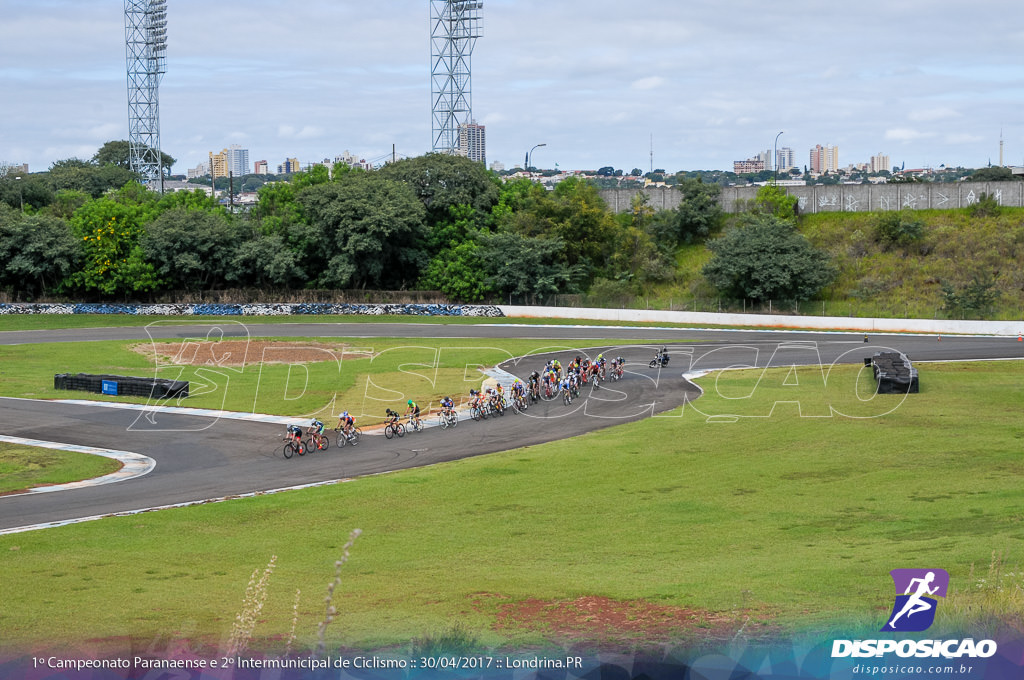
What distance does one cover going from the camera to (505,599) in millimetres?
18047

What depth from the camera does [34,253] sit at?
327 ft

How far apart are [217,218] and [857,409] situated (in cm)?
8188

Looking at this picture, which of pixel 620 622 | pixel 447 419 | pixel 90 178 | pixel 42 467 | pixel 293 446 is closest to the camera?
pixel 620 622

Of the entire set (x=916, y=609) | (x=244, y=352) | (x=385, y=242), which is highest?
(x=385, y=242)

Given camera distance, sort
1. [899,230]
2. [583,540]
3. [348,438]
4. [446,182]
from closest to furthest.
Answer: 1. [583,540]
2. [348,438]
3. [899,230]
4. [446,182]

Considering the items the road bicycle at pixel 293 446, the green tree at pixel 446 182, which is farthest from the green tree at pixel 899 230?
the road bicycle at pixel 293 446

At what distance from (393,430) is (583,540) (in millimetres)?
→ 18392

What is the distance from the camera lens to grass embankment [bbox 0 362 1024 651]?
16703 mm

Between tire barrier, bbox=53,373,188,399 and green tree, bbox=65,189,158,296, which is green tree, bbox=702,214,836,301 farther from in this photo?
green tree, bbox=65,189,158,296

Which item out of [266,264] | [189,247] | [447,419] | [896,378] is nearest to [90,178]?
[189,247]

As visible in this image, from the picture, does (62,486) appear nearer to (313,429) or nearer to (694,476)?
(313,429)

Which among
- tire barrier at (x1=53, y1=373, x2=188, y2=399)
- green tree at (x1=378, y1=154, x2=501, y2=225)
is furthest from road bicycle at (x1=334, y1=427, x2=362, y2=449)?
green tree at (x1=378, y1=154, x2=501, y2=225)

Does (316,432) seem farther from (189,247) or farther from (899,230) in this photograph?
(899,230)

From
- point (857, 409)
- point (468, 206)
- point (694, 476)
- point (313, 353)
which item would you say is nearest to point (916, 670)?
point (694, 476)
